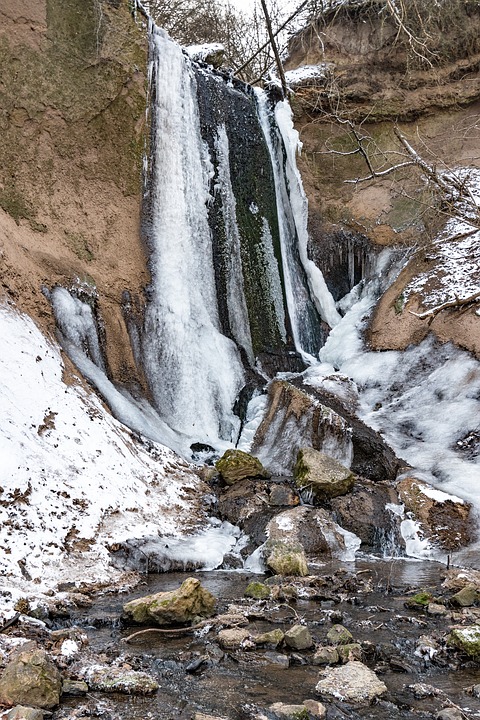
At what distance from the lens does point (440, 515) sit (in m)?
7.22

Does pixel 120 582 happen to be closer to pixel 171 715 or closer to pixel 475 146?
pixel 171 715

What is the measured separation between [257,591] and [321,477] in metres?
2.49

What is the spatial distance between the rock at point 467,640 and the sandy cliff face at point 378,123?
946 cm

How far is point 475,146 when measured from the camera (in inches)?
566

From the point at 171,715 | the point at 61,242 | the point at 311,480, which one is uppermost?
the point at 61,242

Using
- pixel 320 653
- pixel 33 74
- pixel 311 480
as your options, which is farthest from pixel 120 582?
pixel 33 74

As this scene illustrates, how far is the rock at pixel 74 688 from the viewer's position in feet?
10.7

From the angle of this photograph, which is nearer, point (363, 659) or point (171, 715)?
Result: point (171, 715)

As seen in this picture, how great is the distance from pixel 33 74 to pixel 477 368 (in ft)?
26.2

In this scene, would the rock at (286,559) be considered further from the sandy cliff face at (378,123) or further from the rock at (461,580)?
the sandy cliff face at (378,123)

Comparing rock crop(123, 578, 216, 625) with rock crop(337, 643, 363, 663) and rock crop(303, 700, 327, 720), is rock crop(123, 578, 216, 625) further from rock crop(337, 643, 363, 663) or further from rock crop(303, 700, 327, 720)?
rock crop(303, 700, 327, 720)

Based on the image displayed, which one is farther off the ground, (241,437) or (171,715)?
(241,437)

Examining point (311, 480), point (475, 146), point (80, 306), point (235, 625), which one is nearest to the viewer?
point (235, 625)

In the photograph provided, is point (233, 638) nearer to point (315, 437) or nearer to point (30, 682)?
point (30, 682)
